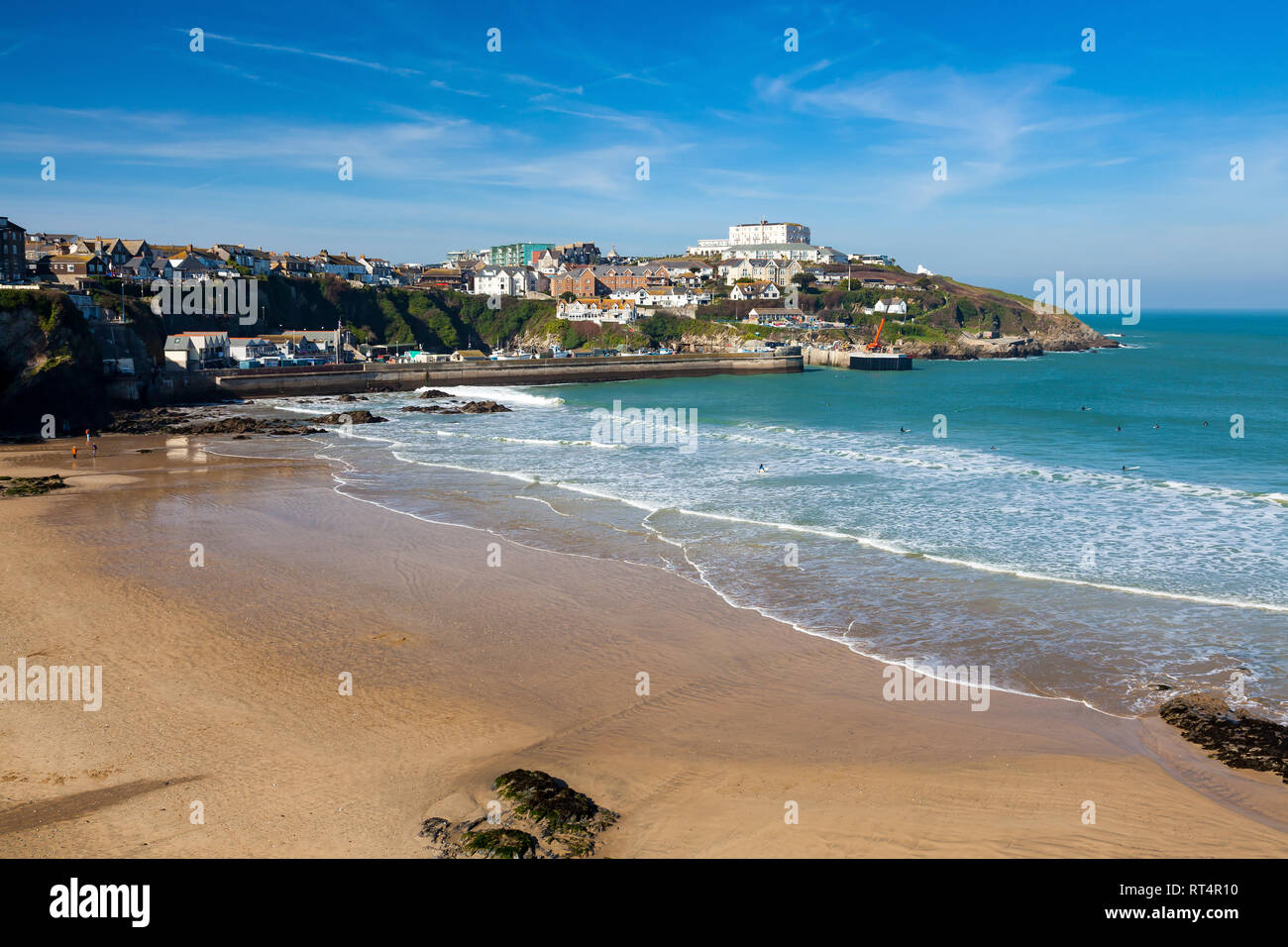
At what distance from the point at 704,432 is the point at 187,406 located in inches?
1325

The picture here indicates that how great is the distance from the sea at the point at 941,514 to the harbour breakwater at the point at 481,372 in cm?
747

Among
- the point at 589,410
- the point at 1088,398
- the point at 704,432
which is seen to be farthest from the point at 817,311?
the point at 704,432

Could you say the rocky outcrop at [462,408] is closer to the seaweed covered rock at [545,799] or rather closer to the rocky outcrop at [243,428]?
the rocky outcrop at [243,428]

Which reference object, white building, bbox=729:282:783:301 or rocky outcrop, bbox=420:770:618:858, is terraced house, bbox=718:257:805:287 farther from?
rocky outcrop, bbox=420:770:618:858

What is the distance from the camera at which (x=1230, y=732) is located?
34.1 feet

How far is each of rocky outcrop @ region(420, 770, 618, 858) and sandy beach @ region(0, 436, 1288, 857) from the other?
238mm

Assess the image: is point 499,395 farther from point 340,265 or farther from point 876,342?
point 340,265

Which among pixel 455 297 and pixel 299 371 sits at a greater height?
pixel 455 297

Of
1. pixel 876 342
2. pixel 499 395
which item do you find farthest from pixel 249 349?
pixel 876 342

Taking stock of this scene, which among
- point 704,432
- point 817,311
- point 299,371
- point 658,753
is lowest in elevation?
point 658,753

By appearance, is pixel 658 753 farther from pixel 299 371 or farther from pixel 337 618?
pixel 299 371

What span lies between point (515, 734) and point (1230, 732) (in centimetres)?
901

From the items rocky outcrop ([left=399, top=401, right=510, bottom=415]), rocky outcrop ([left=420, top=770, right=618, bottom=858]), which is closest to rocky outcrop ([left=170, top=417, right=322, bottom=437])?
rocky outcrop ([left=399, top=401, right=510, bottom=415])
